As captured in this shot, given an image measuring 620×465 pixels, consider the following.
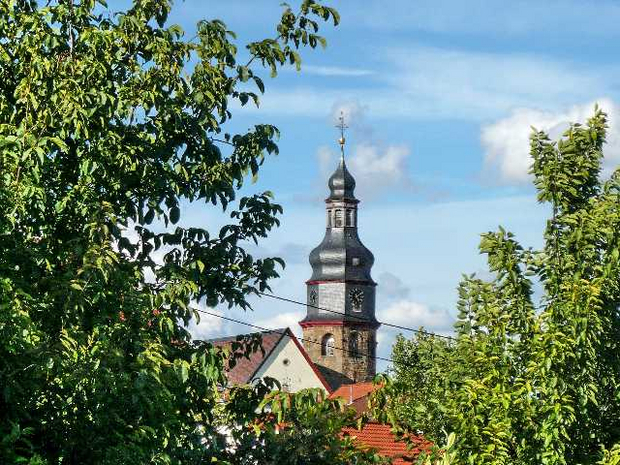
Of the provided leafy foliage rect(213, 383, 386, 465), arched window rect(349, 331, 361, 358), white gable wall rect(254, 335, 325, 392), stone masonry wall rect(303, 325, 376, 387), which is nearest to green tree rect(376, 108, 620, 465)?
leafy foliage rect(213, 383, 386, 465)

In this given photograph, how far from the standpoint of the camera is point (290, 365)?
83938mm

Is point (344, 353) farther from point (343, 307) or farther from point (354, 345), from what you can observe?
point (343, 307)

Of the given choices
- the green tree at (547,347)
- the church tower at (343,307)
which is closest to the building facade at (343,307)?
the church tower at (343,307)

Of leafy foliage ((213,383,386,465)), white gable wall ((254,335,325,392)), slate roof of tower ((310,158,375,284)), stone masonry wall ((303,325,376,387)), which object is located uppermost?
slate roof of tower ((310,158,375,284))

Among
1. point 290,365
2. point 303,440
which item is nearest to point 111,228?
point 303,440

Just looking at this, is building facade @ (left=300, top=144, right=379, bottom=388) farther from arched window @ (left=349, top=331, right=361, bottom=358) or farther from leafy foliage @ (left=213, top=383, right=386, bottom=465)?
leafy foliage @ (left=213, top=383, right=386, bottom=465)

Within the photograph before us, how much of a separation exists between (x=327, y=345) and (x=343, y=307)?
3519mm

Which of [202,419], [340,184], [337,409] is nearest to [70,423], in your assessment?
[202,419]

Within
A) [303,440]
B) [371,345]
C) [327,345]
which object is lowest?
[303,440]

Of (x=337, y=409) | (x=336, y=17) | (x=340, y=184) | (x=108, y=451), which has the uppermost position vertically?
(x=340, y=184)

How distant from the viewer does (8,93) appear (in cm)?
1050

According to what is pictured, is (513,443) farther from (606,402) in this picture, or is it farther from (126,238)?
(126,238)

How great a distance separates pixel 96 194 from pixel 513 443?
13.3ft

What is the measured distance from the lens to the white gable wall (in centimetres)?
8306
